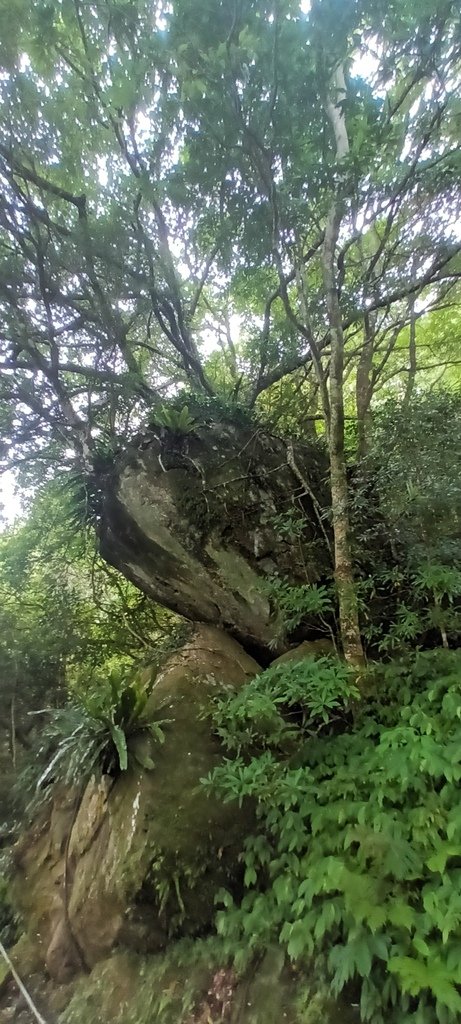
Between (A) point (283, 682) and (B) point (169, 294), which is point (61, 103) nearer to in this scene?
(B) point (169, 294)

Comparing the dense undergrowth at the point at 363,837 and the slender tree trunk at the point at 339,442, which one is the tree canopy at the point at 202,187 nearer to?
the slender tree trunk at the point at 339,442

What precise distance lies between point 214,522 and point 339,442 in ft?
5.79

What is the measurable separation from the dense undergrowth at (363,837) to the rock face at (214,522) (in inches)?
67.7

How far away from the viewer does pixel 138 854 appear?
3527 mm

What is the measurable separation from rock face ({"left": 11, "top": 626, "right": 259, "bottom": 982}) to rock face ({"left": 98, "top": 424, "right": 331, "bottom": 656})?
118 centimetres

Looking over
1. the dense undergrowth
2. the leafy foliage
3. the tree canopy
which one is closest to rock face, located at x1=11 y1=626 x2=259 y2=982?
the leafy foliage

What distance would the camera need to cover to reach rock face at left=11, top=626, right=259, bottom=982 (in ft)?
11.2

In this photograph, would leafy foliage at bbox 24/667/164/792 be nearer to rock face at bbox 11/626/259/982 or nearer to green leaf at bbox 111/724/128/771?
green leaf at bbox 111/724/128/771

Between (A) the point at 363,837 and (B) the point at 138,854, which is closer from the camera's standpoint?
(A) the point at 363,837

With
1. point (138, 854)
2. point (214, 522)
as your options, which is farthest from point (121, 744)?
point (214, 522)

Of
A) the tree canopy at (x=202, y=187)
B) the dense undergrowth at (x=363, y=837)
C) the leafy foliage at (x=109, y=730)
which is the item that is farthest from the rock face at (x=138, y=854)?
the tree canopy at (x=202, y=187)

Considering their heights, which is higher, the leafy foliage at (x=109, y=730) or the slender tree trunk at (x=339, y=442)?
the slender tree trunk at (x=339, y=442)

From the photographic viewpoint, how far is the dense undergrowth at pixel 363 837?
2221 millimetres

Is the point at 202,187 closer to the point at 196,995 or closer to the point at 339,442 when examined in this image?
→ the point at 339,442
